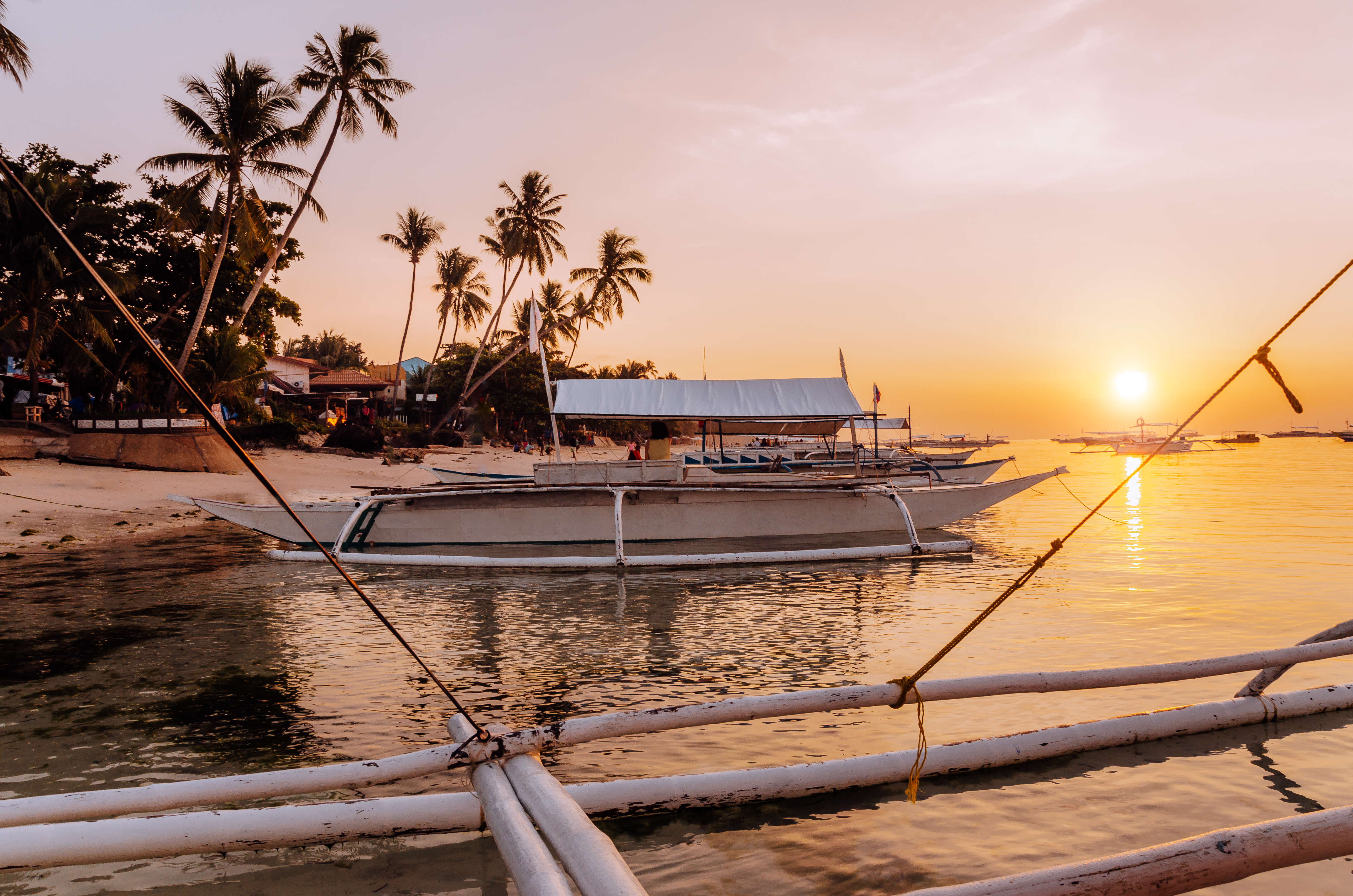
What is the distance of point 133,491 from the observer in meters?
18.3

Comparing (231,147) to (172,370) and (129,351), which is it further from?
(172,370)

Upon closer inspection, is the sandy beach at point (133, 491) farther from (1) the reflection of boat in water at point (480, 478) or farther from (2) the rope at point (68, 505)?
(1) the reflection of boat in water at point (480, 478)

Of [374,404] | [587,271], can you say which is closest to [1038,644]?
[587,271]

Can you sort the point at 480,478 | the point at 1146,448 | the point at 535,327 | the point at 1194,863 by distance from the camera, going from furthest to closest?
the point at 1146,448 → the point at 480,478 → the point at 535,327 → the point at 1194,863

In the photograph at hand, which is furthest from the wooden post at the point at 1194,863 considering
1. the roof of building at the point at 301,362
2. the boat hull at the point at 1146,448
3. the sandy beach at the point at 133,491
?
the boat hull at the point at 1146,448

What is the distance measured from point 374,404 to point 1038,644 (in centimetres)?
4573

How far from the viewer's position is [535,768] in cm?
290

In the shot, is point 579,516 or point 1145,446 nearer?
point 579,516

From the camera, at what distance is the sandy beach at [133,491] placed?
14.0m

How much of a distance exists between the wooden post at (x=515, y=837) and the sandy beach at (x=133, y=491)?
859 centimetres

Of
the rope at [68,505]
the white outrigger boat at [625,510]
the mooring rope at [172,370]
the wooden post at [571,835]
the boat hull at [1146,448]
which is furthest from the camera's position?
the boat hull at [1146,448]

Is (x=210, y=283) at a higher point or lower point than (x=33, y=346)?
higher

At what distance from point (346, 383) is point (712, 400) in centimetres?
3731

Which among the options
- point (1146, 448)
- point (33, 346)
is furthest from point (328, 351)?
point (1146, 448)
